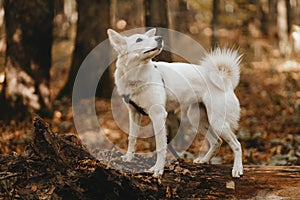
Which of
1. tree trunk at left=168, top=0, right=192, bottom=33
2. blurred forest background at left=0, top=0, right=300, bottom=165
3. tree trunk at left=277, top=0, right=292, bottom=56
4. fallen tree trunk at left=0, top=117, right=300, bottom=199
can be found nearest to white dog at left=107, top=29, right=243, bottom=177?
fallen tree trunk at left=0, top=117, right=300, bottom=199

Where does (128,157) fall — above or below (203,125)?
below

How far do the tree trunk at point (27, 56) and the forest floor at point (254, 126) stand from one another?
0.42m

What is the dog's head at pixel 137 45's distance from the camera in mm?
4703

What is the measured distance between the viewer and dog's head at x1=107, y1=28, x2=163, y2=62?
470 cm

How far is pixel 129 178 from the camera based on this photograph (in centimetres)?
433

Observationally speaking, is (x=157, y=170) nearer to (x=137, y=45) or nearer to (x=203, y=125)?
(x=203, y=125)

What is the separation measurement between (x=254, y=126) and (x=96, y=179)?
21.4 ft

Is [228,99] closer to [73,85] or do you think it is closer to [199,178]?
[199,178]

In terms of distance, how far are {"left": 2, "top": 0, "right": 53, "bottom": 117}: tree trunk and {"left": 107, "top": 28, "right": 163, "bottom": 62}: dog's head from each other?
4.83 meters

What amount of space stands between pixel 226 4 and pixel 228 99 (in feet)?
57.5

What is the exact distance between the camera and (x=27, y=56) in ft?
30.5

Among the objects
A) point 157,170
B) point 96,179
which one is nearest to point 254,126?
point 157,170

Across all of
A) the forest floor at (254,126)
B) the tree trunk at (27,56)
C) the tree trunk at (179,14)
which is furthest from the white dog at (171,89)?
the tree trunk at (179,14)

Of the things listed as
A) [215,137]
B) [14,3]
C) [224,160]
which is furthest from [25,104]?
[215,137]
